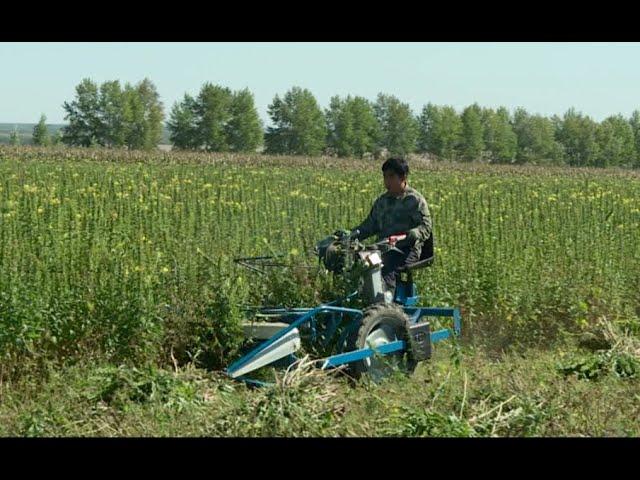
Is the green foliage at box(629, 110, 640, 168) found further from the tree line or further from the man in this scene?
the man

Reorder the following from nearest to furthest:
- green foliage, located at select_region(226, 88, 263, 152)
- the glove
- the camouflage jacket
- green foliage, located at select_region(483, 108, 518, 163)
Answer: the glove, the camouflage jacket, green foliage, located at select_region(483, 108, 518, 163), green foliage, located at select_region(226, 88, 263, 152)

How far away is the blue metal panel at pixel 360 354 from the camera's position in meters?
7.16

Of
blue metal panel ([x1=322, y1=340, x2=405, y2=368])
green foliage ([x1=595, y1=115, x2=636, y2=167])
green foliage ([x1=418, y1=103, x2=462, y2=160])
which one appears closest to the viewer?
blue metal panel ([x1=322, y1=340, x2=405, y2=368])

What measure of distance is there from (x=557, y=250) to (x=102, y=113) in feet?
310

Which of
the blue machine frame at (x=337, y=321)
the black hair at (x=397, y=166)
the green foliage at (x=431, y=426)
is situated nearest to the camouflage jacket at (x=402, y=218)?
the black hair at (x=397, y=166)

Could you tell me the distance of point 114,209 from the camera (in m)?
12.8

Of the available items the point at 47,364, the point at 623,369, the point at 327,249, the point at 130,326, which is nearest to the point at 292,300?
the point at 327,249

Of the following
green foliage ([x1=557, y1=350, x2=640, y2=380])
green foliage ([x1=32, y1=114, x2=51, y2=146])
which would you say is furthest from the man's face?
green foliage ([x1=32, y1=114, x2=51, y2=146])

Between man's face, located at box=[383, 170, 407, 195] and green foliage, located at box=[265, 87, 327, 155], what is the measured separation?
8765cm

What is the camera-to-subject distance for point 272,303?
28.6 feet

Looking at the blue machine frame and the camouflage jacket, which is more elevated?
the camouflage jacket

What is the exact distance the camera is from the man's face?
868cm

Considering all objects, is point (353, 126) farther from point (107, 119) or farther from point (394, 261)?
point (394, 261)
